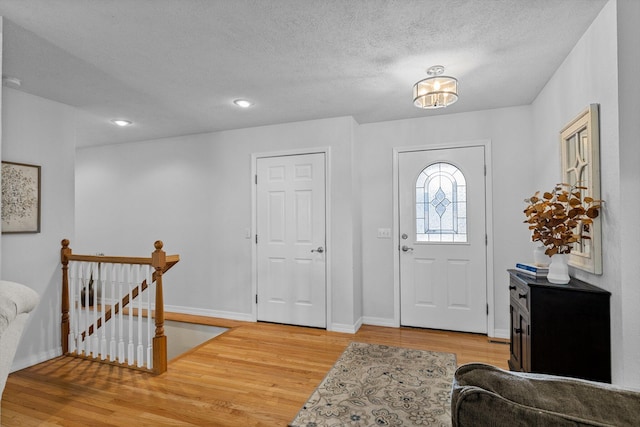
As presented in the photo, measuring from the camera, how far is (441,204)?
12.6 ft

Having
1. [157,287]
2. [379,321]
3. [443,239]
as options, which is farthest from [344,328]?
[157,287]

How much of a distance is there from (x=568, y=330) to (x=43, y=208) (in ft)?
14.1

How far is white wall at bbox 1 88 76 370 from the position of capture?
299cm

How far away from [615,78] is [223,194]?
12.9ft

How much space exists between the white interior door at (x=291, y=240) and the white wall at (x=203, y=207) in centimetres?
16

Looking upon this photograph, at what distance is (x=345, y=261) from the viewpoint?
391cm

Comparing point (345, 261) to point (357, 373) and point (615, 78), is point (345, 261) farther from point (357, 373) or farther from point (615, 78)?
point (615, 78)

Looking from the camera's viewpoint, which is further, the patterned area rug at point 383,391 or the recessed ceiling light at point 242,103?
the recessed ceiling light at point 242,103

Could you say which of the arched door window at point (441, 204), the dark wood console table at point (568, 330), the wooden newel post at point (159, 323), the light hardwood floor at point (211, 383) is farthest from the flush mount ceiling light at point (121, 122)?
the dark wood console table at point (568, 330)

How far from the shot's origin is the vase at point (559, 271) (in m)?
2.17

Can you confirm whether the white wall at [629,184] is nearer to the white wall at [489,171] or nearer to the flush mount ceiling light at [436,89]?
the flush mount ceiling light at [436,89]

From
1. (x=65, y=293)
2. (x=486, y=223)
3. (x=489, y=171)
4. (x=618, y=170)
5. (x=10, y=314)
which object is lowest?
(x=65, y=293)

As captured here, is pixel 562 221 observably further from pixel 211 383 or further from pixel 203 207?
pixel 203 207

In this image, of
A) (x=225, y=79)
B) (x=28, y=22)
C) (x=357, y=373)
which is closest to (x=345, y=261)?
(x=357, y=373)
